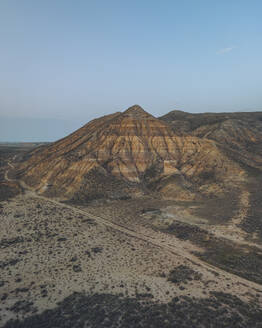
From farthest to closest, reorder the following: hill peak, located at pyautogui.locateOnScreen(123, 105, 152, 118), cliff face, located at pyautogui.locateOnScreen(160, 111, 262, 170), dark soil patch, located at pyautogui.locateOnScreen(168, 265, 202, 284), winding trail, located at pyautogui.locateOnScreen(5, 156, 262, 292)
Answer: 1. cliff face, located at pyautogui.locateOnScreen(160, 111, 262, 170)
2. hill peak, located at pyautogui.locateOnScreen(123, 105, 152, 118)
3. winding trail, located at pyautogui.locateOnScreen(5, 156, 262, 292)
4. dark soil patch, located at pyautogui.locateOnScreen(168, 265, 202, 284)

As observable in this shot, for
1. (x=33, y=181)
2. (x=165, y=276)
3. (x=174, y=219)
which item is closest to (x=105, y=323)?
(x=165, y=276)

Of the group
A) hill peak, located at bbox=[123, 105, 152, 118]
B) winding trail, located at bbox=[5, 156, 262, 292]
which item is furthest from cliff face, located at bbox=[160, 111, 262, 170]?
winding trail, located at bbox=[5, 156, 262, 292]

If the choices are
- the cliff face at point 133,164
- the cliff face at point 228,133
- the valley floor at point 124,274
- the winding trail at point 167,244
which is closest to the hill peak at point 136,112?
the cliff face at point 133,164

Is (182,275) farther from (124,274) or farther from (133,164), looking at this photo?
(133,164)

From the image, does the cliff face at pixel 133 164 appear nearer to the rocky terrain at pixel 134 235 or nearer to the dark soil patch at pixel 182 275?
the rocky terrain at pixel 134 235

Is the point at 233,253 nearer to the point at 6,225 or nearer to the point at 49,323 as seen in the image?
the point at 49,323

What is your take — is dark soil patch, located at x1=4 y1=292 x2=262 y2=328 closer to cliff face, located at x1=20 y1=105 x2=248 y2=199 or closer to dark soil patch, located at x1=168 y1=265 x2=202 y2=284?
dark soil patch, located at x1=168 y1=265 x2=202 y2=284
